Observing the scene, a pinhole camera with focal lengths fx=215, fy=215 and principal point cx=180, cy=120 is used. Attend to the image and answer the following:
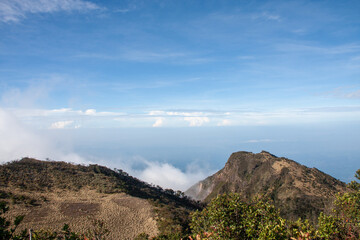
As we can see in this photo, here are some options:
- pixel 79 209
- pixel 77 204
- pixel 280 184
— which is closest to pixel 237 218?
pixel 79 209

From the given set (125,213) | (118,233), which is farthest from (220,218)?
(125,213)

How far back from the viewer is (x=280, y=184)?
3086 inches

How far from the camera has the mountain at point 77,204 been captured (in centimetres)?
3337

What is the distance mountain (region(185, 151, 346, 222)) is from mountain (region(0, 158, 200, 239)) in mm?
24176

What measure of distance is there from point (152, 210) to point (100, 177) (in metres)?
25.5

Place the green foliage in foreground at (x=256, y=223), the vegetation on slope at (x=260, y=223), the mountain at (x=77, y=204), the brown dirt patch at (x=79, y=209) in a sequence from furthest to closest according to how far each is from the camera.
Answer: the brown dirt patch at (x=79, y=209) < the mountain at (x=77, y=204) < the green foliage in foreground at (x=256, y=223) < the vegetation on slope at (x=260, y=223)

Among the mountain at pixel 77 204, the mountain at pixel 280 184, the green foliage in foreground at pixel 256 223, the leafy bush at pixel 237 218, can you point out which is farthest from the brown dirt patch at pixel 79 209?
the mountain at pixel 280 184

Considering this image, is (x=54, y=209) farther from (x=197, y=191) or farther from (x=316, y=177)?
(x=197, y=191)

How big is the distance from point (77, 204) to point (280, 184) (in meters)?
68.0

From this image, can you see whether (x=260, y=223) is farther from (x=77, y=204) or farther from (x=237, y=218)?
(x=77, y=204)

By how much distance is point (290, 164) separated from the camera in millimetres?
86188

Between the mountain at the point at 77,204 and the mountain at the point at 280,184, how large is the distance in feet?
79.3

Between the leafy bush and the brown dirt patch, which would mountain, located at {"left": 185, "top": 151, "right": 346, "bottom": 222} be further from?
the leafy bush

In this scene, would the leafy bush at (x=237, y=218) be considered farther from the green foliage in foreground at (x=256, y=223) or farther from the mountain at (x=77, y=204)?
the mountain at (x=77, y=204)
